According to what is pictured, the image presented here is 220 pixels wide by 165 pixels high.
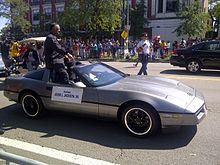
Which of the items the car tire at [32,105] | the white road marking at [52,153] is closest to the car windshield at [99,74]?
the car tire at [32,105]

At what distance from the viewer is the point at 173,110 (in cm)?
491

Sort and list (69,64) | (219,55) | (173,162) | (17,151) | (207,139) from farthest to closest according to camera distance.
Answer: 1. (219,55)
2. (69,64)
3. (207,139)
4. (17,151)
5. (173,162)

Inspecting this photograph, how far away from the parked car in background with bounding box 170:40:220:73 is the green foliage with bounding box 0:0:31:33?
38612mm

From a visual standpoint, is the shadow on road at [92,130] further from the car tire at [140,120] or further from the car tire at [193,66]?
the car tire at [193,66]

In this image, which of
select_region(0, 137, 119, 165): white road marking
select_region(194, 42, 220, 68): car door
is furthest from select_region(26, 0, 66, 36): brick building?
select_region(0, 137, 119, 165): white road marking

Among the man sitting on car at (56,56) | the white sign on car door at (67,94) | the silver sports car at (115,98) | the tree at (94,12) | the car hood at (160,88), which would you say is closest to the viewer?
the silver sports car at (115,98)

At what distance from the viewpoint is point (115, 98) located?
5.34 meters

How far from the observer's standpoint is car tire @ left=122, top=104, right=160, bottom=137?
5074 millimetres

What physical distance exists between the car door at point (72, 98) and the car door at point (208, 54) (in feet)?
30.0

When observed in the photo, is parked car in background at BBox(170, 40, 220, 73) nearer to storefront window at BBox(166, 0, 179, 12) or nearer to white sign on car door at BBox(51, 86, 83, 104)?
white sign on car door at BBox(51, 86, 83, 104)

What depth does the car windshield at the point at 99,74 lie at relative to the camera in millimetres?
5812

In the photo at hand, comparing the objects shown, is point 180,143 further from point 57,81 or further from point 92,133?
point 57,81

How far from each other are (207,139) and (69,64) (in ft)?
10.3

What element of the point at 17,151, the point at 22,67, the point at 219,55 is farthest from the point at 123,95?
the point at 219,55
